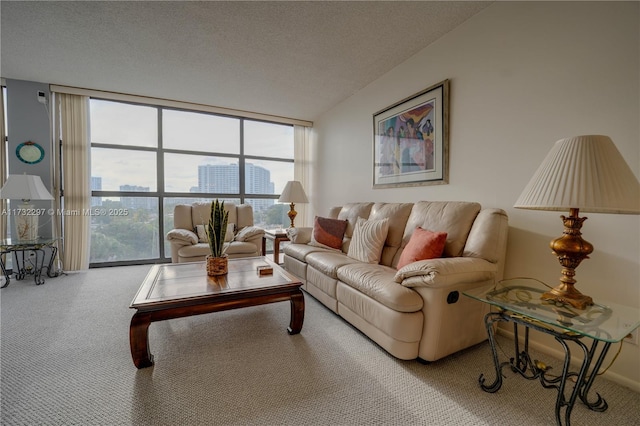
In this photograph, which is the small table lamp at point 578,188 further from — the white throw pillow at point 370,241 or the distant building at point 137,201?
the distant building at point 137,201

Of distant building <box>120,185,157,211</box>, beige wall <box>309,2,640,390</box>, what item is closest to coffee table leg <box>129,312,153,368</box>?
beige wall <box>309,2,640,390</box>

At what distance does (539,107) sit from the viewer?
6.03ft

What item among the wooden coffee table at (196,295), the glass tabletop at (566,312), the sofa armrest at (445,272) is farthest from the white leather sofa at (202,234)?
the glass tabletop at (566,312)

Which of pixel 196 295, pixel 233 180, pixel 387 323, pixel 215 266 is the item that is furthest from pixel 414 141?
pixel 233 180

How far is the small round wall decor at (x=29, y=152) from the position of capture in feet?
11.2

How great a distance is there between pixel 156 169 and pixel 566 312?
484 cm

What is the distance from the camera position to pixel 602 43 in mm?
1565

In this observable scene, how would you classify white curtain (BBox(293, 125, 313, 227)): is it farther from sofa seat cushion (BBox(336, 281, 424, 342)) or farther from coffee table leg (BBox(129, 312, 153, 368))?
coffee table leg (BBox(129, 312, 153, 368))

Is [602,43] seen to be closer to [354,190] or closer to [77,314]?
[354,190]

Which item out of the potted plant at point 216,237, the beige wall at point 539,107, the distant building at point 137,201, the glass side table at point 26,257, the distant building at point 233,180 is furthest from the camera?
the distant building at point 233,180

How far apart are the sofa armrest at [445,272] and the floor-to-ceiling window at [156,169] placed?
3.70m

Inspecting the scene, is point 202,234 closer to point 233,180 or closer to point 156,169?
point 233,180

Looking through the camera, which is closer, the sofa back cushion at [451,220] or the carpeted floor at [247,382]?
the carpeted floor at [247,382]

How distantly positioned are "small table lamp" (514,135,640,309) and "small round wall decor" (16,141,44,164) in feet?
17.1
